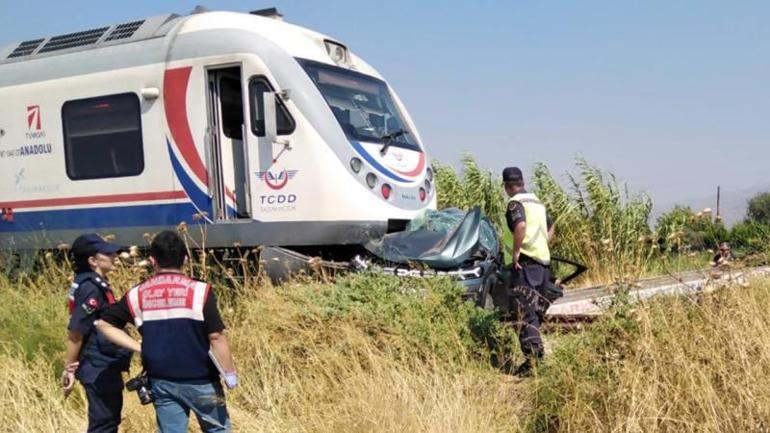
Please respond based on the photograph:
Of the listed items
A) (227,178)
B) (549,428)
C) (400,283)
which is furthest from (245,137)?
(549,428)

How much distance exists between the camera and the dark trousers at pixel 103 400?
4.11 m

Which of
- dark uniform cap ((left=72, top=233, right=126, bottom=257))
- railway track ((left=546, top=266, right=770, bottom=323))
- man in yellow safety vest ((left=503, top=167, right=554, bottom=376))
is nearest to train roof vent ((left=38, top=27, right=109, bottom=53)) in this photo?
dark uniform cap ((left=72, top=233, right=126, bottom=257))

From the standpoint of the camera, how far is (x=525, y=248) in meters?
5.59

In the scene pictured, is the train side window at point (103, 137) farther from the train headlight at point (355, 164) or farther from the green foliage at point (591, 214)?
the green foliage at point (591, 214)

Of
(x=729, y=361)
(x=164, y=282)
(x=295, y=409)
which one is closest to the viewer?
(x=164, y=282)

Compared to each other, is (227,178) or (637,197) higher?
(227,178)

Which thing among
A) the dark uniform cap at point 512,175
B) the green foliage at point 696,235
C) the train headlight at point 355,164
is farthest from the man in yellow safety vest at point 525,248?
the train headlight at point 355,164

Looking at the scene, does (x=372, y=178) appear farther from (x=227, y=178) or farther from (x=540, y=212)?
(x=540, y=212)

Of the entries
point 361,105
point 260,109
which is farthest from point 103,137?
point 361,105

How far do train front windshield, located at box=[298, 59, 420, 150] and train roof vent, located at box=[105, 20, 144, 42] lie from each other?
2276 mm

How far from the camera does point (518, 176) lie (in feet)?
18.6

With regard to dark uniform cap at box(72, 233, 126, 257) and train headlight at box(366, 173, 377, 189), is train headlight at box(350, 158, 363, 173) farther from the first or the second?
Result: dark uniform cap at box(72, 233, 126, 257)

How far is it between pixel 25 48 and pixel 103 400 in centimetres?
681

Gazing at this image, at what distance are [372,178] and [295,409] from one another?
3206mm
